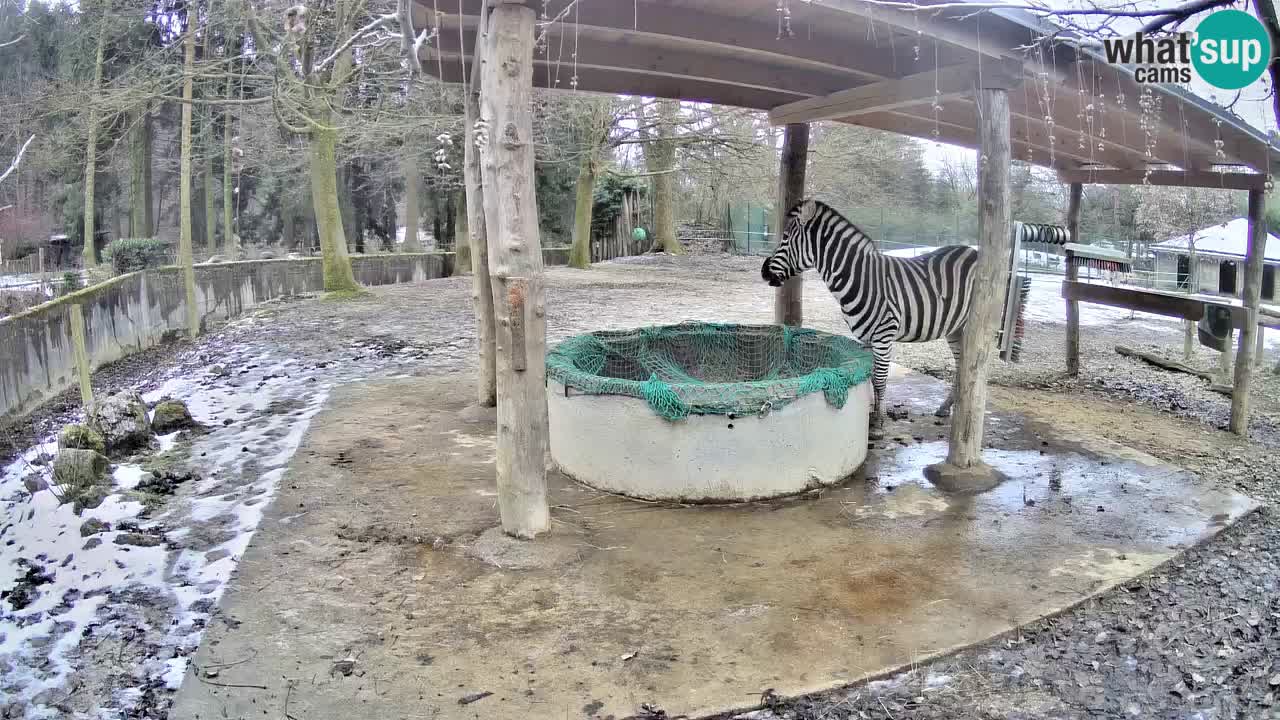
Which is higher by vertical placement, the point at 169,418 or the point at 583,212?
the point at 583,212

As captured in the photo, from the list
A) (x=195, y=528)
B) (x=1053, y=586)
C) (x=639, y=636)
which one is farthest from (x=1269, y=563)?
(x=195, y=528)

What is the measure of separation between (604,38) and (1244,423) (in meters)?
6.27

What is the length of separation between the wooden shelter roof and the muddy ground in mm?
2339

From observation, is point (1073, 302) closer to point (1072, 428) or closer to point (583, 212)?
point (1072, 428)

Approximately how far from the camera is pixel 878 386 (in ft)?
23.3

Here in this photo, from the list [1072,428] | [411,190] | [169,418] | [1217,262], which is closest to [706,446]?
[1072,428]

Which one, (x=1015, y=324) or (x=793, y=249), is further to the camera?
(x=1015, y=324)

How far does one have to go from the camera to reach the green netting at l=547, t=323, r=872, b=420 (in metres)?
5.32

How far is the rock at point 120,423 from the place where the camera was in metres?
6.78

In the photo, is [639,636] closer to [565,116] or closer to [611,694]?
[611,694]

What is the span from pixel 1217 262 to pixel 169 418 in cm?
1467

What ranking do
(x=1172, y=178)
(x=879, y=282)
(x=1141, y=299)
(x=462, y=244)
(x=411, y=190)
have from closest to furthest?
(x=879, y=282) < (x=1172, y=178) < (x=1141, y=299) < (x=462, y=244) < (x=411, y=190)

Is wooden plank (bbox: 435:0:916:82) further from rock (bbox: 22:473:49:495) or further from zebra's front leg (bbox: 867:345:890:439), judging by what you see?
rock (bbox: 22:473:49:495)

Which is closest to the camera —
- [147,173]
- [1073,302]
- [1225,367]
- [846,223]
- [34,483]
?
[34,483]
